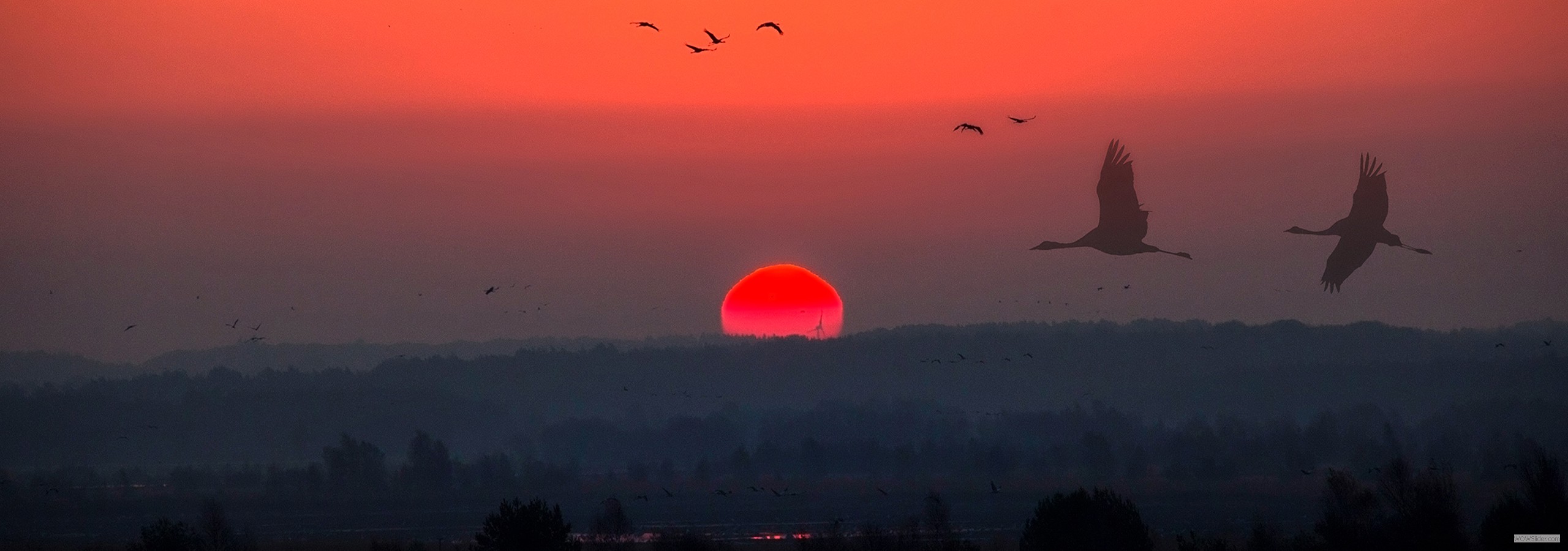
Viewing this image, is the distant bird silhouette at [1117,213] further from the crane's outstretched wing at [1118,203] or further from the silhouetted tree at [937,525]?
the silhouetted tree at [937,525]

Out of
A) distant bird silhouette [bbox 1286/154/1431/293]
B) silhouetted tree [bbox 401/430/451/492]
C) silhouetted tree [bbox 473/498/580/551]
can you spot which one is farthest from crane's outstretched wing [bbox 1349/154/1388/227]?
silhouetted tree [bbox 401/430/451/492]

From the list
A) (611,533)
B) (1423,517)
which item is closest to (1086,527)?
(1423,517)

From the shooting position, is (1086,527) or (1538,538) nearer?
(1538,538)

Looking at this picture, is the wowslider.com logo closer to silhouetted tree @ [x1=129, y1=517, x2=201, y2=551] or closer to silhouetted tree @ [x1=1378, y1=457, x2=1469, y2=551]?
silhouetted tree @ [x1=1378, y1=457, x2=1469, y2=551]

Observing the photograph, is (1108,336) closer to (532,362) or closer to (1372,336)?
(1372,336)

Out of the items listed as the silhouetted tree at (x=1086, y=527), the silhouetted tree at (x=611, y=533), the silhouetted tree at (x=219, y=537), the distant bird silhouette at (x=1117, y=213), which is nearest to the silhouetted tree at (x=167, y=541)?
the silhouetted tree at (x=219, y=537)

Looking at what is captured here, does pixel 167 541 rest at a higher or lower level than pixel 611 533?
lower

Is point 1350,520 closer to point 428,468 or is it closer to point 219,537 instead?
point 219,537

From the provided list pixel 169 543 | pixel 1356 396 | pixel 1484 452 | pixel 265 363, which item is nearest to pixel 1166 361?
pixel 1356 396
